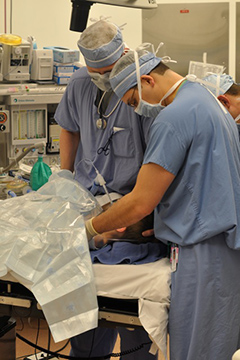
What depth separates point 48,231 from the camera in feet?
6.08

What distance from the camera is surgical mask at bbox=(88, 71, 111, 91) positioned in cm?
209

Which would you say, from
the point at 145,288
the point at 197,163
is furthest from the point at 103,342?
the point at 197,163

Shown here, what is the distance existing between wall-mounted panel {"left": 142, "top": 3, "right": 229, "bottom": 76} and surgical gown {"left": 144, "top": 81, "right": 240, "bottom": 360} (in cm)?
399

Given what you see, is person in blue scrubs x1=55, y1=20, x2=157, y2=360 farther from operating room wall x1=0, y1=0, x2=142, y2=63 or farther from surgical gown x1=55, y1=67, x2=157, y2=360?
operating room wall x1=0, y1=0, x2=142, y2=63

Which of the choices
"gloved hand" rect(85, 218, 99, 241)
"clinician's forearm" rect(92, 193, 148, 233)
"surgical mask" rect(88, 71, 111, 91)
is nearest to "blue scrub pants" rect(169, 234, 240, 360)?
"clinician's forearm" rect(92, 193, 148, 233)

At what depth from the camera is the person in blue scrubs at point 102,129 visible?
2.07m

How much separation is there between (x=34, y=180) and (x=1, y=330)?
84cm

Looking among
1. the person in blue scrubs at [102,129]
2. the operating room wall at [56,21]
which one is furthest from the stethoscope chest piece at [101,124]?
the operating room wall at [56,21]

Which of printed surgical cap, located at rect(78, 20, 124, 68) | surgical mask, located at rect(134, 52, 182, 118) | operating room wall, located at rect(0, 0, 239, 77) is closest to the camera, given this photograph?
surgical mask, located at rect(134, 52, 182, 118)

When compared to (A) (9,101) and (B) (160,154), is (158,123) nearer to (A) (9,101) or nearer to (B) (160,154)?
(B) (160,154)

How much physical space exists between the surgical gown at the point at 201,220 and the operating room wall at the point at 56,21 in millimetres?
3789

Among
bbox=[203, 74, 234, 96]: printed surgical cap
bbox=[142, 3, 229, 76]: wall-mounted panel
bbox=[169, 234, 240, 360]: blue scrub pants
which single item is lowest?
bbox=[169, 234, 240, 360]: blue scrub pants

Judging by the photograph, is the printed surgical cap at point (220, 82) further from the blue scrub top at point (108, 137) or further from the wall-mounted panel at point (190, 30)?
the wall-mounted panel at point (190, 30)

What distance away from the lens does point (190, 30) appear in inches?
223
